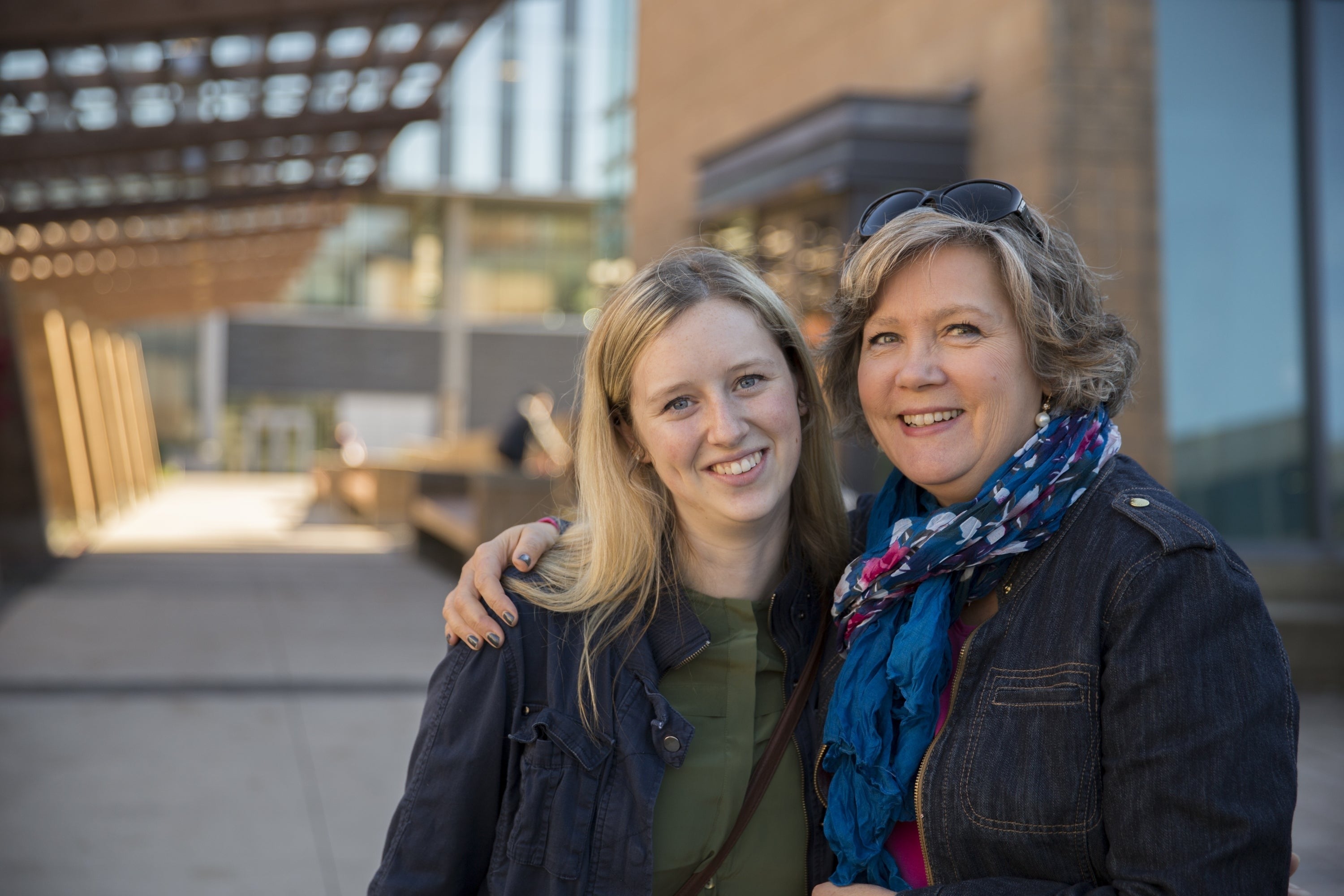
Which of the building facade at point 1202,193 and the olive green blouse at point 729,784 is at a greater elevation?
the building facade at point 1202,193

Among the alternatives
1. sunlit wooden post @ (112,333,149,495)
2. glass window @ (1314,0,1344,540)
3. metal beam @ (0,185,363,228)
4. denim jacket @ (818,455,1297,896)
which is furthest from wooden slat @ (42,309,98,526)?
denim jacket @ (818,455,1297,896)

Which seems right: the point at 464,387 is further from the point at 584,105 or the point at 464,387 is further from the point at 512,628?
the point at 512,628

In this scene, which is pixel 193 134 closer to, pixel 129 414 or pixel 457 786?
pixel 457 786

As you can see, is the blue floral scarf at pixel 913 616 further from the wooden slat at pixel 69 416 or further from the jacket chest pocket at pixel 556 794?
the wooden slat at pixel 69 416

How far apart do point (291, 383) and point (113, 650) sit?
35241mm

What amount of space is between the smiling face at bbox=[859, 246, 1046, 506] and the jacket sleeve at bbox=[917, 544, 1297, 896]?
0.38m

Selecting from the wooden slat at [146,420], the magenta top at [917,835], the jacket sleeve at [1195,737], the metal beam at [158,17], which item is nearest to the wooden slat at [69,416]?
the metal beam at [158,17]

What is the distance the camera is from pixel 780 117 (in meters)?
11.0

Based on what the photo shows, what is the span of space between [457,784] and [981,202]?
1332 mm

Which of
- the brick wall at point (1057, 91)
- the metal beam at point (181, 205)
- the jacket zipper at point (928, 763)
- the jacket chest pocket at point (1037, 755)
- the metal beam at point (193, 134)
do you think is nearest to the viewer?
the jacket chest pocket at point (1037, 755)

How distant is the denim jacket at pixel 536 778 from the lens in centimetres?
204

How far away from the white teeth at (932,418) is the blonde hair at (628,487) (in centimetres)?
36

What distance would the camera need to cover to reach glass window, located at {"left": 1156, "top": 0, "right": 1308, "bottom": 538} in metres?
8.00

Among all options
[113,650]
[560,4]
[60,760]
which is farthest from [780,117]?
[560,4]
